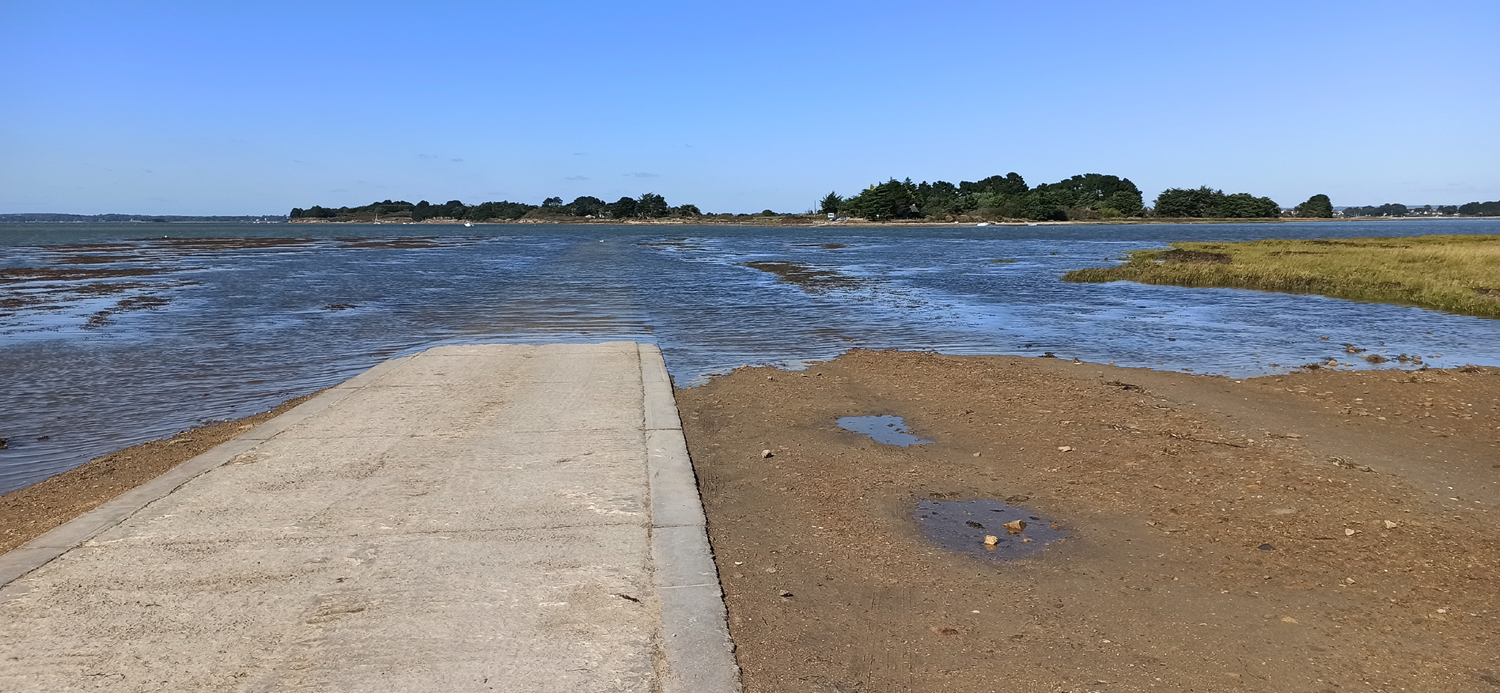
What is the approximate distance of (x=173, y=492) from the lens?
6707 millimetres

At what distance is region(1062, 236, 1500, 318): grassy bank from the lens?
2581 centimetres

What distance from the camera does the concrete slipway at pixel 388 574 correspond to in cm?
413

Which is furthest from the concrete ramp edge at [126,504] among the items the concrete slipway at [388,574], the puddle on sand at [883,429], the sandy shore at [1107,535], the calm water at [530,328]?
the puddle on sand at [883,429]

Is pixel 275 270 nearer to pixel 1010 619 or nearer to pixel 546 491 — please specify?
pixel 546 491

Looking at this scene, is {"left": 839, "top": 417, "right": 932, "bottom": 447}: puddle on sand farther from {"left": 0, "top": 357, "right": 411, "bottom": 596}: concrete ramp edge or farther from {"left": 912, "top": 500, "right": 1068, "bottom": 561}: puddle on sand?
{"left": 0, "top": 357, "right": 411, "bottom": 596}: concrete ramp edge

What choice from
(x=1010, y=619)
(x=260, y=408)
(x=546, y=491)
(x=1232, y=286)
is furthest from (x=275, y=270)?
(x=1010, y=619)

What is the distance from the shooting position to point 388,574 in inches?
203

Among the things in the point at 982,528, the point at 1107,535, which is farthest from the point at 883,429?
the point at 1107,535

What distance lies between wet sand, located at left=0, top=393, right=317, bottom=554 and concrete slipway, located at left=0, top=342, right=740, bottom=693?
16.6 inches

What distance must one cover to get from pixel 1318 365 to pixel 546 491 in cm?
1247

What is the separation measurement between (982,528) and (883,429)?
3177 millimetres

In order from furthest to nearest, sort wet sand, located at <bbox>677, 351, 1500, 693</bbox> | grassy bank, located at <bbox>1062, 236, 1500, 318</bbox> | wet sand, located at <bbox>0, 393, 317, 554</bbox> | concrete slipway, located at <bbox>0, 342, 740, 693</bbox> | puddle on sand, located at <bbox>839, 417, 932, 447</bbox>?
grassy bank, located at <bbox>1062, 236, 1500, 318</bbox> → puddle on sand, located at <bbox>839, 417, 932, 447</bbox> → wet sand, located at <bbox>0, 393, 317, 554</bbox> → wet sand, located at <bbox>677, 351, 1500, 693</bbox> → concrete slipway, located at <bbox>0, 342, 740, 693</bbox>

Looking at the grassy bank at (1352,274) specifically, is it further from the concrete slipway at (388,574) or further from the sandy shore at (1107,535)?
the concrete slipway at (388,574)

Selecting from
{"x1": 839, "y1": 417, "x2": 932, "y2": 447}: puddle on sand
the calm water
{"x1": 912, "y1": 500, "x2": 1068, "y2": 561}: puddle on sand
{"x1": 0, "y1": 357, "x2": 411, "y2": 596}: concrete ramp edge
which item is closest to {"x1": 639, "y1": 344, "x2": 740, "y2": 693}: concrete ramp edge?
{"x1": 912, "y1": 500, "x2": 1068, "y2": 561}: puddle on sand
